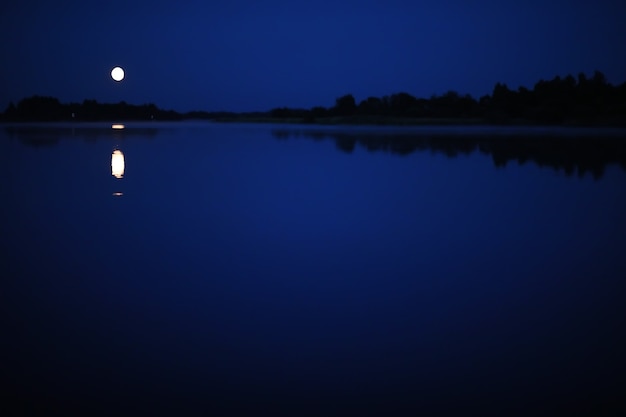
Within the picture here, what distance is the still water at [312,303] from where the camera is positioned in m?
3.37

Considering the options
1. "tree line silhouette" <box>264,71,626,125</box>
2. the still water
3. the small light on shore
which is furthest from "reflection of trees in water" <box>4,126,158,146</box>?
"tree line silhouette" <box>264,71,626,125</box>

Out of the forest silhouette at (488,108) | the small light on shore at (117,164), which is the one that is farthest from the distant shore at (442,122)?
the small light on shore at (117,164)

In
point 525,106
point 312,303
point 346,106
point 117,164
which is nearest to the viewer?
point 312,303

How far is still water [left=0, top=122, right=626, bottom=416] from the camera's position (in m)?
3.37

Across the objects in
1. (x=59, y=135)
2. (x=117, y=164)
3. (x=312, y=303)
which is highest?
(x=59, y=135)

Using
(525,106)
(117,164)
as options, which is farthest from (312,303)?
(525,106)

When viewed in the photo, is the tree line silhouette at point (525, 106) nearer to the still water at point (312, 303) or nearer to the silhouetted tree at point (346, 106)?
the silhouetted tree at point (346, 106)

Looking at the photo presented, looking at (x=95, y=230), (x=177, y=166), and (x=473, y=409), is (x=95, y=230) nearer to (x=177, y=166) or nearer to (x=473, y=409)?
(x=473, y=409)

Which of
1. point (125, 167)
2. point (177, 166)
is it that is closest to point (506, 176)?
point (177, 166)

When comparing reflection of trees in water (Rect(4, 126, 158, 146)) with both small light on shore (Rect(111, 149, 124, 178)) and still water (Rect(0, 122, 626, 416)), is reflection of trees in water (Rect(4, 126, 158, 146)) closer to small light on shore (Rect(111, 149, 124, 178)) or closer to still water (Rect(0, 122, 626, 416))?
small light on shore (Rect(111, 149, 124, 178))

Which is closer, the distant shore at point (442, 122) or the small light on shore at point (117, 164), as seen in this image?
the small light on shore at point (117, 164)

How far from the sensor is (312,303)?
4801mm

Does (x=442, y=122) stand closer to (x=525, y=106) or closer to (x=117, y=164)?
(x=525, y=106)

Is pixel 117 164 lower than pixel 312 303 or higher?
higher
